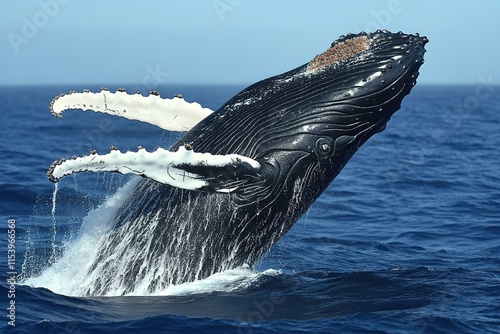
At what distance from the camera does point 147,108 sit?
38.5 feet

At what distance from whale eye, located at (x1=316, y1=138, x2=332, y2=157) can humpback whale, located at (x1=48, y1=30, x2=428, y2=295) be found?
0.04 ft

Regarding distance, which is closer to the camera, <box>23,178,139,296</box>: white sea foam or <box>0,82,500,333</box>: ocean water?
<box>0,82,500,333</box>: ocean water

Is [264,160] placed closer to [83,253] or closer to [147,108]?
[147,108]

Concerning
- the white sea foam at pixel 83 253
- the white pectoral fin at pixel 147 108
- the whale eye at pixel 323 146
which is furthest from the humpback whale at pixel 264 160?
the white pectoral fin at pixel 147 108

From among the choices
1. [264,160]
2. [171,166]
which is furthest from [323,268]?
[171,166]

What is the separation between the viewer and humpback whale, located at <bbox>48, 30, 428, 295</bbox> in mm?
10211

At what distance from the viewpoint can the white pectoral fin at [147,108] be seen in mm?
11484

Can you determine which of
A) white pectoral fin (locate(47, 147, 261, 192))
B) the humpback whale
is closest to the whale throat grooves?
the humpback whale

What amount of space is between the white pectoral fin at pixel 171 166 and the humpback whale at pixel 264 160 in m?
0.41

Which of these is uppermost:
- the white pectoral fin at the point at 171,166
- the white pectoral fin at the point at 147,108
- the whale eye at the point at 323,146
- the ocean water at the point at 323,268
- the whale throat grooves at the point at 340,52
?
the whale throat grooves at the point at 340,52

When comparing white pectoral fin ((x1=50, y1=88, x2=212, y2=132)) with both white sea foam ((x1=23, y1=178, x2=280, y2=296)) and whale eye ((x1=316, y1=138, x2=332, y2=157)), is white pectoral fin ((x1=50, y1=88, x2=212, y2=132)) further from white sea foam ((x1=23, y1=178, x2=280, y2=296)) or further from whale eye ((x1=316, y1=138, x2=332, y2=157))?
whale eye ((x1=316, y1=138, x2=332, y2=157))

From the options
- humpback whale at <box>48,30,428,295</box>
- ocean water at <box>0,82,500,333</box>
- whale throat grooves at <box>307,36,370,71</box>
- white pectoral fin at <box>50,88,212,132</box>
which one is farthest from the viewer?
white pectoral fin at <box>50,88,212,132</box>

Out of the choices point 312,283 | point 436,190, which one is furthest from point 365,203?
point 312,283

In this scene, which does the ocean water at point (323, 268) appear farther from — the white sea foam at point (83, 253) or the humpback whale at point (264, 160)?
the humpback whale at point (264, 160)
